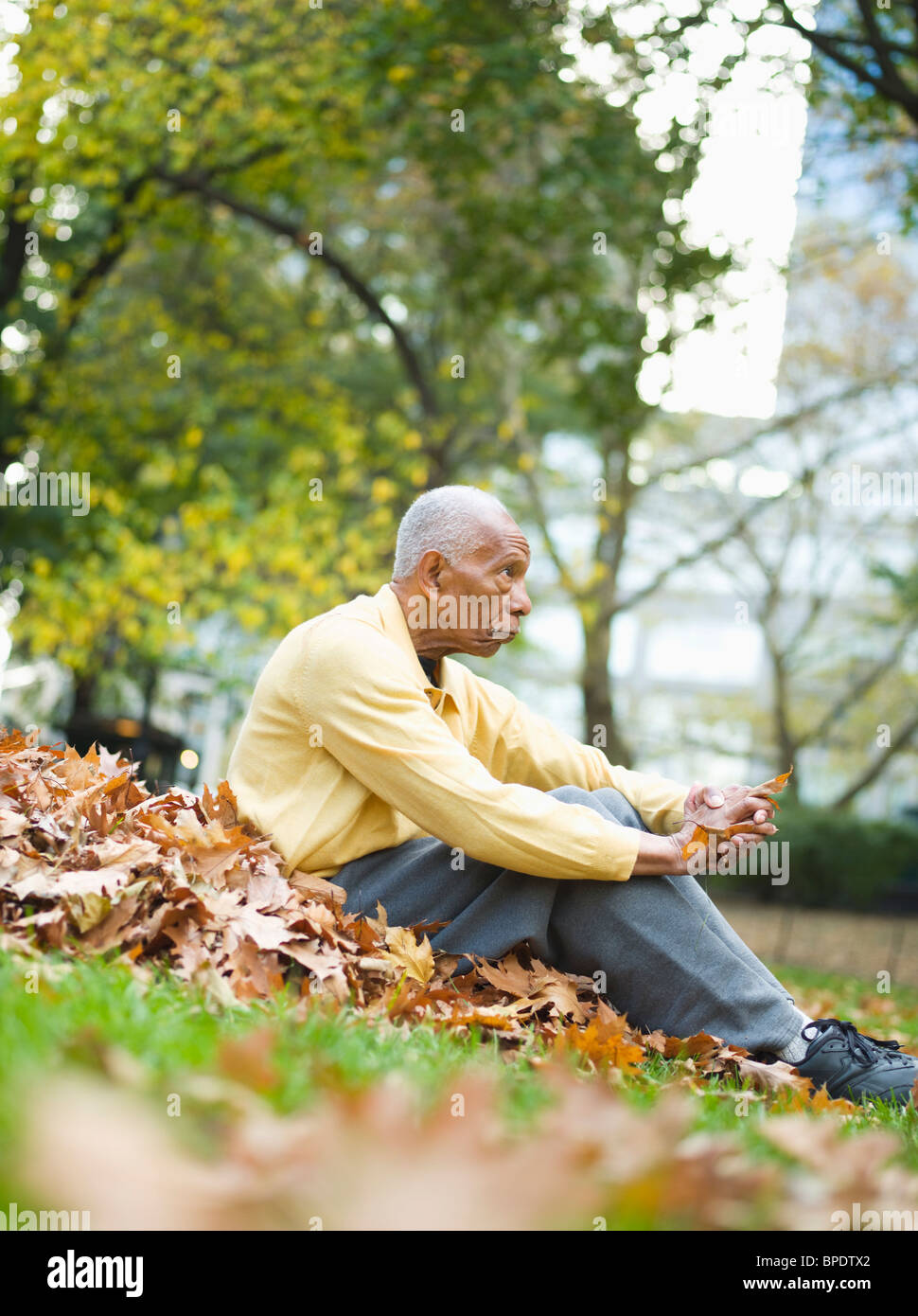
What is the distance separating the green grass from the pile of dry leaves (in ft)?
0.27

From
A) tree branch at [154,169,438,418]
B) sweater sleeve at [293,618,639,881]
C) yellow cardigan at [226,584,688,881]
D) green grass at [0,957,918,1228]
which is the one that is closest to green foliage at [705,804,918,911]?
tree branch at [154,169,438,418]

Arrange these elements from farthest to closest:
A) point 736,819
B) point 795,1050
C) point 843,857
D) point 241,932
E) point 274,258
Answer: point 274,258
point 843,857
point 795,1050
point 736,819
point 241,932

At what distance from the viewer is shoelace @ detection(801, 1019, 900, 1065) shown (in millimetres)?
3322

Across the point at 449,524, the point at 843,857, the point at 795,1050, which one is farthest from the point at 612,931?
the point at 843,857

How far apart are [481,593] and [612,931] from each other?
41.7 inches

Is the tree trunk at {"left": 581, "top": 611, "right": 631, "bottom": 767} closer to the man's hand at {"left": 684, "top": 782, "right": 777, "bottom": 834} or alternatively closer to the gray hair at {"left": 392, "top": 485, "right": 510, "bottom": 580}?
the gray hair at {"left": 392, "top": 485, "right": 510, "bottom": 580}

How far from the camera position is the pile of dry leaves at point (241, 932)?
9.63ft

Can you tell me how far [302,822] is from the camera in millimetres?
3535

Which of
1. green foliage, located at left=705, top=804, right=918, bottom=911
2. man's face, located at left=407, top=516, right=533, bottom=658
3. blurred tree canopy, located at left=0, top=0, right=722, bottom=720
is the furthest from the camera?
green foliage, located at left=705, top=804, right=918, bottom=911

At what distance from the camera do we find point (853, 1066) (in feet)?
10.8

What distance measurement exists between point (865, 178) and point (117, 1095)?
39.7 feet

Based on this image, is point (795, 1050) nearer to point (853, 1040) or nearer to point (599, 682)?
point (853, 1040)

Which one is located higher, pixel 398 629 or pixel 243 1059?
pixel 398 629

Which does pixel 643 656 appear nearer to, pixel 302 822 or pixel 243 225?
pixel 243 225
